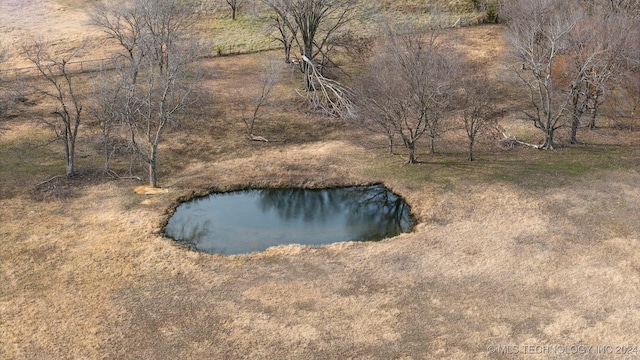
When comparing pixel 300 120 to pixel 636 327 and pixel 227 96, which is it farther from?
pixel 636 327

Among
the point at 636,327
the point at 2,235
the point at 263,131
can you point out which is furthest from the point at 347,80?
the point at 636,327

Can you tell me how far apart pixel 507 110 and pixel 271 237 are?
19980 mm

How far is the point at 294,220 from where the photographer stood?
2942cm

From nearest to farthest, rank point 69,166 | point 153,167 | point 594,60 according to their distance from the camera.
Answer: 1. point 153,167
2. point 69,166
3. point 594,60

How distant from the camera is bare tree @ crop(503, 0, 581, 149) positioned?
33469 mm

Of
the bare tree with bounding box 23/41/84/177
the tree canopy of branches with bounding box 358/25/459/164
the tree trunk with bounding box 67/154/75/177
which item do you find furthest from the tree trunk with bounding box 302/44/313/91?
the tree trunk with bounding box 67/154/75/177

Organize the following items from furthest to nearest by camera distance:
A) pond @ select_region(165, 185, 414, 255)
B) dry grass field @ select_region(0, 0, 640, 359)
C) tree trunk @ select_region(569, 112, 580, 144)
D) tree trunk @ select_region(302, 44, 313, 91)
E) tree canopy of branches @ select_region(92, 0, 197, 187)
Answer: tree trunk @ select_region(302, 44, 313, 91) < tree trunk @ select_region(569, 112, 580, 144) < tree canopy of branches @ select_region(92, 0, 197, 187) < pond @ select_region(165, 185, 414, 255) < dry grass field @ select_region(0, 0, 640, 359)

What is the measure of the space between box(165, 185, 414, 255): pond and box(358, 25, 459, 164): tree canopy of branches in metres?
4.11

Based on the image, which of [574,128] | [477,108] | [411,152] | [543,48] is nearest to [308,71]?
[411,152]

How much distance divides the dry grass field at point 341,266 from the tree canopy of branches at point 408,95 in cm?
169

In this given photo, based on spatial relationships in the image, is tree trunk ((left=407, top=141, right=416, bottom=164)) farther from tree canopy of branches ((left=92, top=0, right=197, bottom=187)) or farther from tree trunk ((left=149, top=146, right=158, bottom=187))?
tree trunk ((left=149, top=146, right=158, bottom=187))

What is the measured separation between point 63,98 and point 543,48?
30.0 metres

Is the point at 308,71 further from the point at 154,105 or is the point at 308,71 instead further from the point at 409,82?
the point at 409,82

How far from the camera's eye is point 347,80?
46531 millimetres
